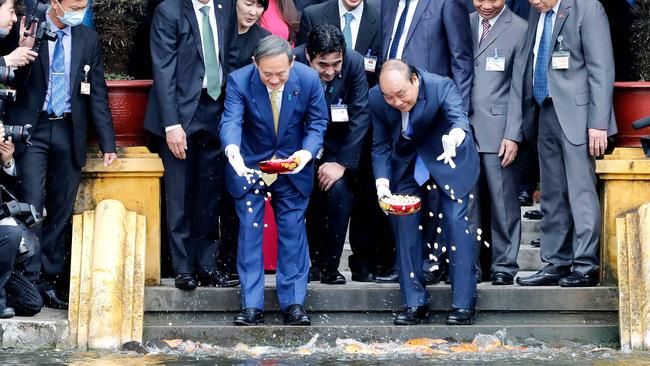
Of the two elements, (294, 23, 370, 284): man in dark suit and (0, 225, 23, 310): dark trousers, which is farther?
(294, 23, 370, 284): man in dark suit

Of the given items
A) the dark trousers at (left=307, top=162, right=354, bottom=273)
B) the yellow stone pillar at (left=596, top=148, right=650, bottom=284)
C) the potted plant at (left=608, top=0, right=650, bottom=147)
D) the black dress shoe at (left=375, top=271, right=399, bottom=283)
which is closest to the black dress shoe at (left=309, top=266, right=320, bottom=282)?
the dark trousers at (left=307, top=162, right=354, bottom=273)

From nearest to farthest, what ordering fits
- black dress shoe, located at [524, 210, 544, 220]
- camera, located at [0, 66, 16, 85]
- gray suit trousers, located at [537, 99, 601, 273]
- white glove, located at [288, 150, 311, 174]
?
camera, located at [0, 66, 16, 85] → white glove, located at [288, 150, 311, 174] → gray suit trousers, located at [537, 99, 601, 273] → black dress shoe, located at [524, 210, 544, 220]

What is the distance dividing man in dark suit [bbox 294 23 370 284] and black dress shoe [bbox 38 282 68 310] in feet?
5.69

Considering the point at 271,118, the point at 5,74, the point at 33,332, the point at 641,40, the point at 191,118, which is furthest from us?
the point at 641,40

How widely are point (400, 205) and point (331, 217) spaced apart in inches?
35.2

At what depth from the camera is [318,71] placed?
35.7ft

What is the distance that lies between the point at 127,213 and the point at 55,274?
63 cm

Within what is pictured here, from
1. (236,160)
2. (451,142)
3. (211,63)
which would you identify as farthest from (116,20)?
(451,142)

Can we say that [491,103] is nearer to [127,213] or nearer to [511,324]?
[511,324]

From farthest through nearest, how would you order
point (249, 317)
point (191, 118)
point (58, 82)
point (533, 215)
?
point (533, 215), point (191, 118), point (58, 82), point (249, 317)

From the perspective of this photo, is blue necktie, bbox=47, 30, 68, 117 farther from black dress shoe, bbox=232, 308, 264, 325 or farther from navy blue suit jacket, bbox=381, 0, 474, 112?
navy blue suit jacket, bbox=381, 0, 474, 112

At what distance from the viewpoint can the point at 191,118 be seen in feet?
35.4

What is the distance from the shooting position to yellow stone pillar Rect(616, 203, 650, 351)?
1040 centimetres

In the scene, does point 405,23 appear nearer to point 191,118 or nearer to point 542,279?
point 191,118
